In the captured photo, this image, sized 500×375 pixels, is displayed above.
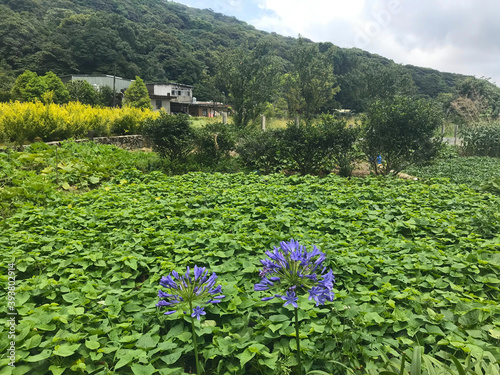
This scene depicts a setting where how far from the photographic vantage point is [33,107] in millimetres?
9211

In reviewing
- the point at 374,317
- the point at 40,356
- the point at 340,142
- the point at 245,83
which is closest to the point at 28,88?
the point at 245,83

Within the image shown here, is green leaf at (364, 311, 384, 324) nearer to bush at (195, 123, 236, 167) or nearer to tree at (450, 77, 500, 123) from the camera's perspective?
bush at (195, 123, 236, 167)

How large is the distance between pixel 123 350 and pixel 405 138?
806cm

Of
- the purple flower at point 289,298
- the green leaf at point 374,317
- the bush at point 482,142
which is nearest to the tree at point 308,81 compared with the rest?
the bush at point 482,142

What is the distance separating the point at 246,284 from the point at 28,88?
34493mm

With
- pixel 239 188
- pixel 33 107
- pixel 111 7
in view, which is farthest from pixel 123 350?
pixel 111 7

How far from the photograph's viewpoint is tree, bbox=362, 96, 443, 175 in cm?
781

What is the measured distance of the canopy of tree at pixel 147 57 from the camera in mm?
26497

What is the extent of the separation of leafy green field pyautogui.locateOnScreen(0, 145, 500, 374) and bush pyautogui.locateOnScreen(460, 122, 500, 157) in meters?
12.1

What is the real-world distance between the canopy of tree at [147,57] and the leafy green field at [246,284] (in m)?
21.5

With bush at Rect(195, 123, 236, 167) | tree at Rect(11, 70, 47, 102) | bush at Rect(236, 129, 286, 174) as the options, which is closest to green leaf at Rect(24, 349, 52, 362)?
bush at Rect(236, 129, 286, 174)

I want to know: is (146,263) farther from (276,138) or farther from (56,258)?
(276,138)

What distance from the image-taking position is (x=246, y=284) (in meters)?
2.37

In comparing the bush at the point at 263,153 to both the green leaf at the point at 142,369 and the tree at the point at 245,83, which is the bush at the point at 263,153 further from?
the green leaf at the point at 142,369
